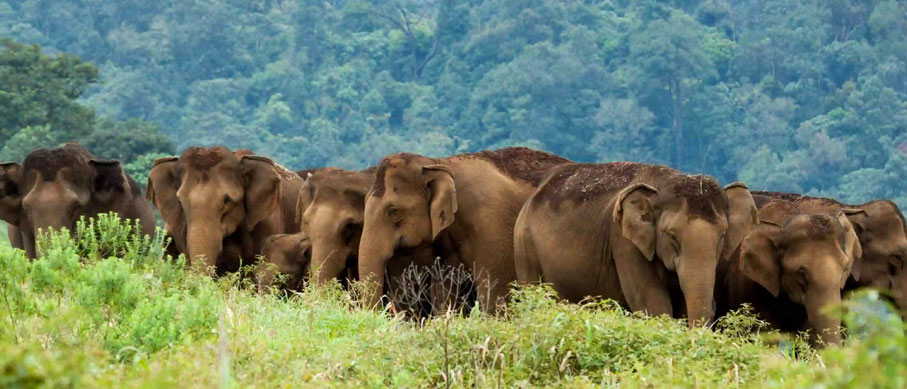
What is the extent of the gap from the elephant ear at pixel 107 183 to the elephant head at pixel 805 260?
6.04 meters

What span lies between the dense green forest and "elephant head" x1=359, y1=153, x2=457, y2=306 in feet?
148

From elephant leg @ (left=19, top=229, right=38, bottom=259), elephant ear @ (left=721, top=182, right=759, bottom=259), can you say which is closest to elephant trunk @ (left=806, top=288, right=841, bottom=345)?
elephant ear @ (left=721, top=182, right=759, bottom=259)

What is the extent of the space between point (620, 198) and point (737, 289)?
61.7 inches

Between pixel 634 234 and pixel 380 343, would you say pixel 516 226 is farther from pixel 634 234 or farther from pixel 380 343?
pixel 380 343

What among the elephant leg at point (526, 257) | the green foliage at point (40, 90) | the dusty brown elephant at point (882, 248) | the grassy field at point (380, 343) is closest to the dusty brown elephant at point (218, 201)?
the elephant leg at point (526, 257)

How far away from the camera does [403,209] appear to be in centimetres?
1391

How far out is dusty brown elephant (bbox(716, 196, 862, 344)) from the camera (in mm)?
12195

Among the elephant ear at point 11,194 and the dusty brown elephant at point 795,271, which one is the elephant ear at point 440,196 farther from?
the elephant ear at point 11,194

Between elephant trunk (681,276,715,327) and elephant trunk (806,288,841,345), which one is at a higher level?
elephant trunk (681,276,715,327)

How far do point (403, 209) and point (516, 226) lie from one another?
0.96 m

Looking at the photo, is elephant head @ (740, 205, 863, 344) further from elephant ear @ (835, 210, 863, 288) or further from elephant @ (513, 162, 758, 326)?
elephant @ (513, 162, 758, 326)

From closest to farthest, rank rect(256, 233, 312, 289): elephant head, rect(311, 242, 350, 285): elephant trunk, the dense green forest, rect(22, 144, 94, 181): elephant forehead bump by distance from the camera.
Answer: rect(311, 242, 350, 285): elephant trunk, rect(22, 144, 94, 181): elephant forehead bump, rect(256, 233, 312, 289): elephant head, the dense green forest

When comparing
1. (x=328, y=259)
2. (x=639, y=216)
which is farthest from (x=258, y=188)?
(x=639, y=216)

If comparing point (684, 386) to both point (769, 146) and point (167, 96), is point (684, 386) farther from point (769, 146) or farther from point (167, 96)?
point (167, 96)
